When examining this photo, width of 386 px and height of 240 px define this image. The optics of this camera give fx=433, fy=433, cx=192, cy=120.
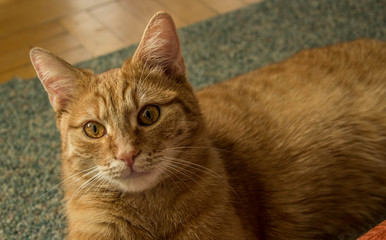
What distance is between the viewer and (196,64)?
2.76 meters

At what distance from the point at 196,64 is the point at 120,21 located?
96 centimetres

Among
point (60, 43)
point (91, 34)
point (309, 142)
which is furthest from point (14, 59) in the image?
point (309, 142)

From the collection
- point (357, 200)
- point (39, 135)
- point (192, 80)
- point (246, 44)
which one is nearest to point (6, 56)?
point (39, 135)

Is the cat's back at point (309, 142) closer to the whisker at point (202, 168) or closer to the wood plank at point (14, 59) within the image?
the whisker at point (202, 168)

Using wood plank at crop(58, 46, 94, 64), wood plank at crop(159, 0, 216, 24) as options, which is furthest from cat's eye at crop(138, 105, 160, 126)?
wood plank at crop(159, 0, 216, 24)

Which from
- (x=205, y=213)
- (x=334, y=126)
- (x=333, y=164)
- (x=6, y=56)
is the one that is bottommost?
(x=205, y=213)

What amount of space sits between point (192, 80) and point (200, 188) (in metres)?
1.32

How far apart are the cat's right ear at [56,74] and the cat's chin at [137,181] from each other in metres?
0.37

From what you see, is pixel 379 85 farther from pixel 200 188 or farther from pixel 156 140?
pixel 156 140

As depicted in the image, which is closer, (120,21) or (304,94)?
(304,94)

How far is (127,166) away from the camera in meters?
1.23

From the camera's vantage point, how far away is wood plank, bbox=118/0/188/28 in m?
3.40

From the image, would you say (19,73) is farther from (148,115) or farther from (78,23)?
(148,115)

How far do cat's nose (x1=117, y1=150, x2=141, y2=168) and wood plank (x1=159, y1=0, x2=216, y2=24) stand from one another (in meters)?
2.19
